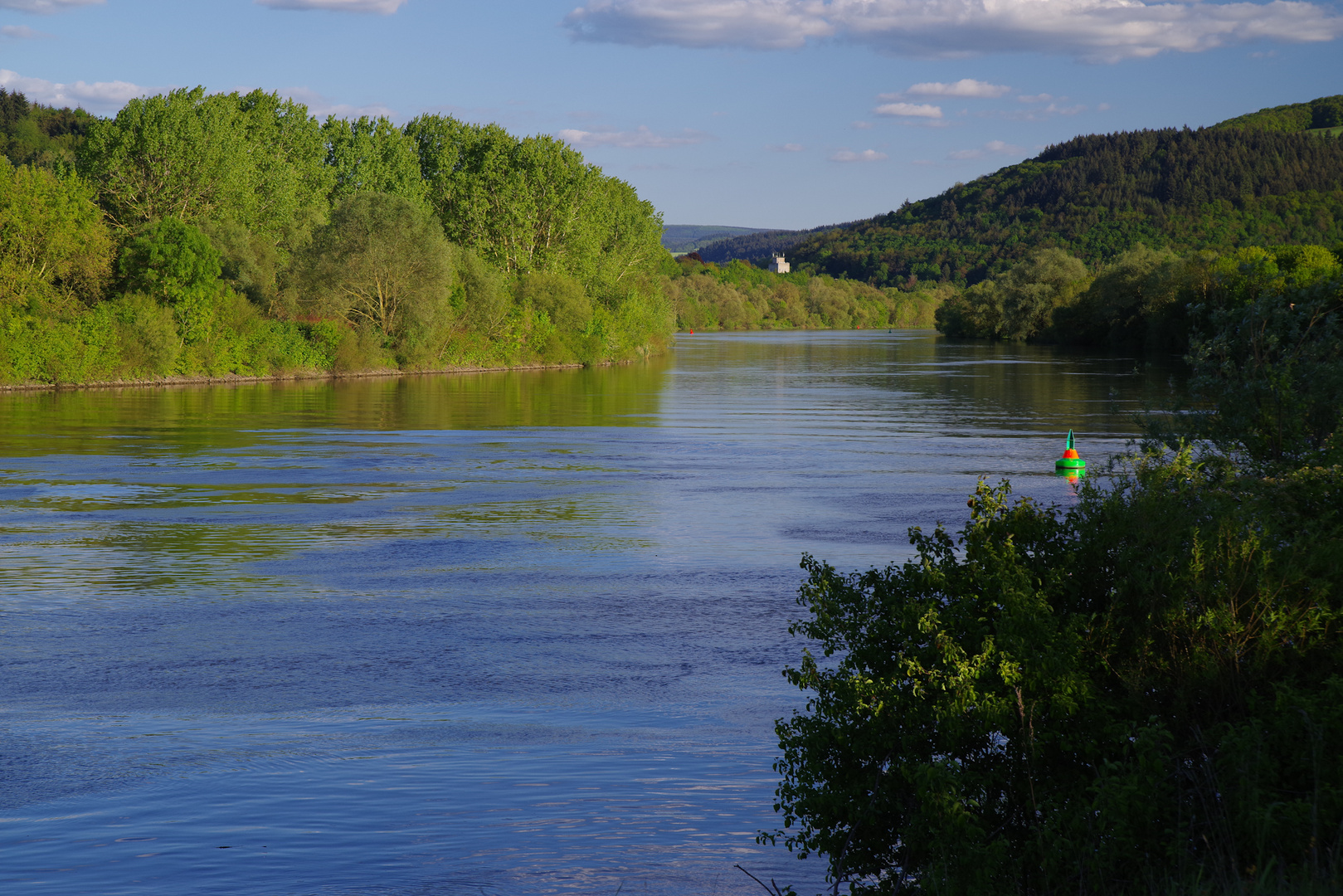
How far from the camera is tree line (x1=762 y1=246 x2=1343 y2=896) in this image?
5340mm

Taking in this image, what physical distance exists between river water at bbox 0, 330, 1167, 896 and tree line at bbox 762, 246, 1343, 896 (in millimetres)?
1186

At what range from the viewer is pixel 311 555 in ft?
53.8

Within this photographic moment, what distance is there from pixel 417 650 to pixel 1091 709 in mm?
7302

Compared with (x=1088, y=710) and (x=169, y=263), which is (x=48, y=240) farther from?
(x=1088, y=710)

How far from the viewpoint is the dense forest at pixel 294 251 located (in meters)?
54.8

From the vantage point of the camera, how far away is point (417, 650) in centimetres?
1155

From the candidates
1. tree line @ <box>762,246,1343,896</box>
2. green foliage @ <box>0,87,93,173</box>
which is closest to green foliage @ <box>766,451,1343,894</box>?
tree line @ <box>762,246,1343,896</box>

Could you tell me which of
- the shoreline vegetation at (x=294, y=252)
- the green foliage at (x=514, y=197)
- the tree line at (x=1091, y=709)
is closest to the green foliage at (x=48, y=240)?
the shoreline vegetation at (x=294, y=252)

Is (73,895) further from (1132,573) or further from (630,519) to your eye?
(630,519)

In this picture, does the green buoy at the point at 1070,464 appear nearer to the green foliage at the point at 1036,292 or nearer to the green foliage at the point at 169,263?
the green foliage at the point at 169,263

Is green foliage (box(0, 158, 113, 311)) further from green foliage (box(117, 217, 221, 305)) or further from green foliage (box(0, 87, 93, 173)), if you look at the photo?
green foliage (box(0, 87, 93, 173))

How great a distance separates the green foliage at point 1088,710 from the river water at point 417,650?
1.21 metres

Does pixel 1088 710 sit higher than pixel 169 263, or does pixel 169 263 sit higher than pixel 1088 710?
pixel 169 263

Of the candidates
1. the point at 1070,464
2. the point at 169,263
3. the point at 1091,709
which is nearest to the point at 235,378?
the point at 169,263
